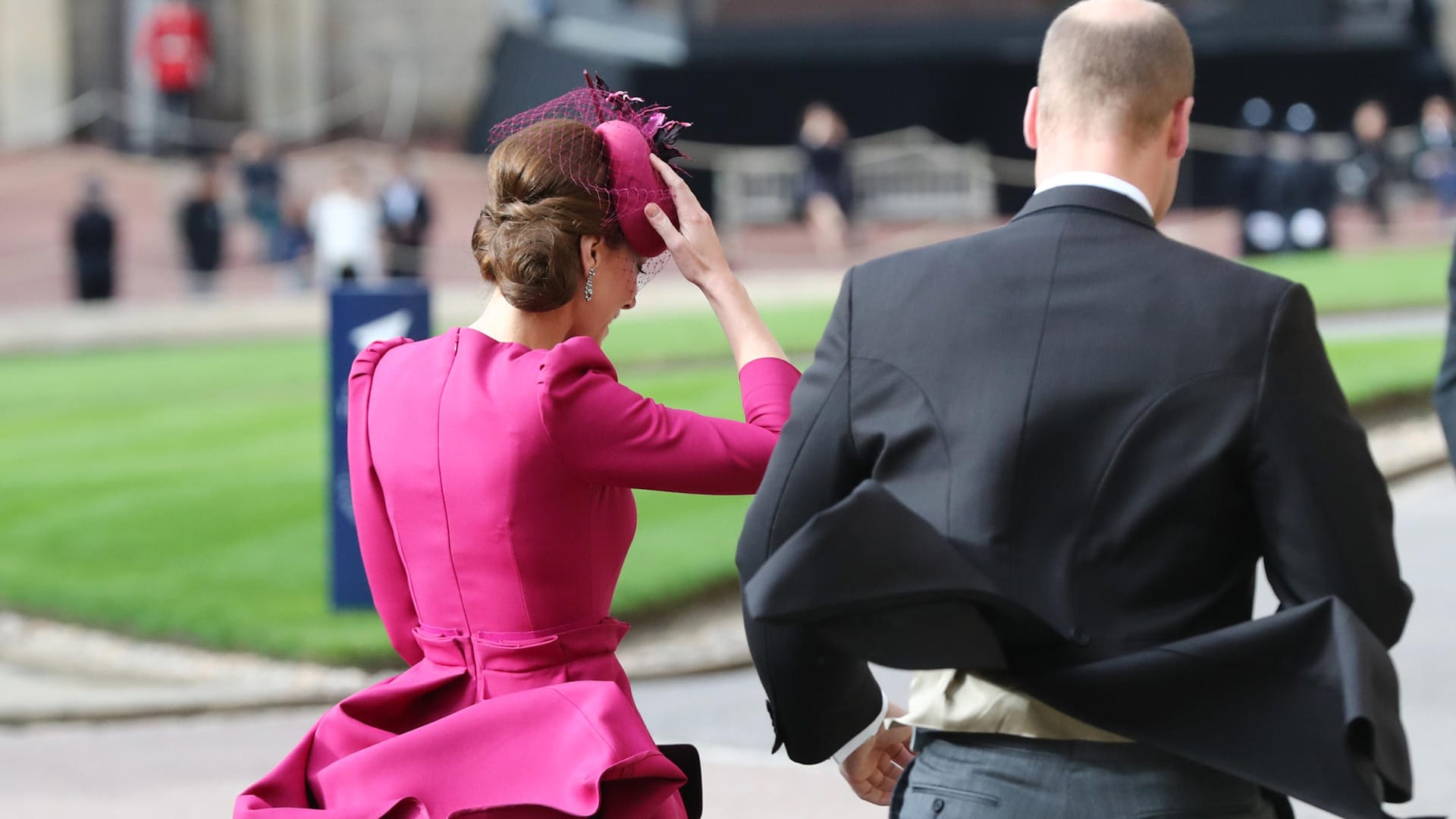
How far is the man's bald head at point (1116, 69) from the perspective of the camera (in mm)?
2406

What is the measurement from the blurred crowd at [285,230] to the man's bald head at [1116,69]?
61.8 feet

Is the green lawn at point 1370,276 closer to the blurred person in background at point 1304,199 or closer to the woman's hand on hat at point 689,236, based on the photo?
the blurred person in background at point 1304,199

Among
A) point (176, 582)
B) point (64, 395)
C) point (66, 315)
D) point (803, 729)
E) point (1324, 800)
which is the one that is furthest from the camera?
point (66, 315)

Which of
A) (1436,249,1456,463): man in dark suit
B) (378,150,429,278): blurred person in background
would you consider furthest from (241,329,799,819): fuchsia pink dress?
(378,150,429,278): blurred person in background

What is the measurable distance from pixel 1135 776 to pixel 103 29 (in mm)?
37800

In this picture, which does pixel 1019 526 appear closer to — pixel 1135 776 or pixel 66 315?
pixel 1135 776

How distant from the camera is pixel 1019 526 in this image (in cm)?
233

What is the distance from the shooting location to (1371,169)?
75.0 ft

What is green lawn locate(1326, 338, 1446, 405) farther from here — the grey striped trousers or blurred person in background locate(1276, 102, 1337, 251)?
the grey striped trousers

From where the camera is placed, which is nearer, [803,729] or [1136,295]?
[1136,295]

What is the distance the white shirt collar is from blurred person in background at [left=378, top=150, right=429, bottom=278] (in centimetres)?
2297

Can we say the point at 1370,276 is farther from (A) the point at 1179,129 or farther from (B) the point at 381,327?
(A) the point at 1179,129

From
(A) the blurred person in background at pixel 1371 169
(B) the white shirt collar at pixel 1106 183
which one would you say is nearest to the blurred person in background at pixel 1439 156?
(A) the blurred person in background at pixel 1371 169

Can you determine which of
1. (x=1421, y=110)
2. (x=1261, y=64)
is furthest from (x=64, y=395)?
(x=1421, y=110)
